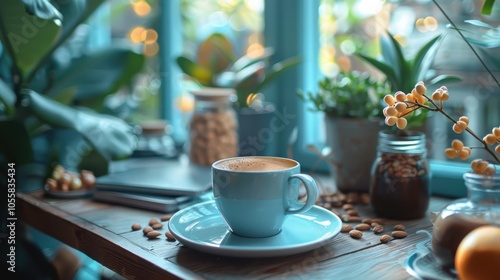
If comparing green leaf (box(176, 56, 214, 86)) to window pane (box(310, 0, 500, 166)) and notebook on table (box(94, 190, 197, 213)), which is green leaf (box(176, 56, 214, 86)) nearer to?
window pane (box(310, 0, 500, 166))

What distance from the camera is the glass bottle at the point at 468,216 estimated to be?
0.54 m

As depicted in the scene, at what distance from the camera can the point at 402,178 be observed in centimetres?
79

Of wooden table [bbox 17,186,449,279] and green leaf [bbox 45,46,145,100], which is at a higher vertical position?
green leaf [bbox 45,46,145,100]

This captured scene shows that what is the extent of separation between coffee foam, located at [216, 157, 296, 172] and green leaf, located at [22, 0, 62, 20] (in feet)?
1.31

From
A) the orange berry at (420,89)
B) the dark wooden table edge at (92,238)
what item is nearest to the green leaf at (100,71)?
the dark wooden table edge at (92,238)

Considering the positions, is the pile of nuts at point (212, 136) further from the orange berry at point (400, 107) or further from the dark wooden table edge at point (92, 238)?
the orange berry at point (400, 107)

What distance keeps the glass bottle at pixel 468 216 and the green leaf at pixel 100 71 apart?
0.90 meters

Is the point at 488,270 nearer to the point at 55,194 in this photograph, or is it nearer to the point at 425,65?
the point at 425,65

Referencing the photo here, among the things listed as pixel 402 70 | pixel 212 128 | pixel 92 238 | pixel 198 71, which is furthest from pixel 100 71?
pixel 402 70

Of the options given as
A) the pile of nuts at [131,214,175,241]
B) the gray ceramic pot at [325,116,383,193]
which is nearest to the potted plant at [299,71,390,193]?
the gray ceramic pot at [325,116,383,193]

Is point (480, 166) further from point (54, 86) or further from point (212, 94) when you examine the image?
point (54, 86)

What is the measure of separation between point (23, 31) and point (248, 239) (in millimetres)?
603

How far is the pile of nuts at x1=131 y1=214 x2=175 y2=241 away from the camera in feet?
2.35

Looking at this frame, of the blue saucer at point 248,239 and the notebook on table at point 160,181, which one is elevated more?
the notebook on table at point 160,181
